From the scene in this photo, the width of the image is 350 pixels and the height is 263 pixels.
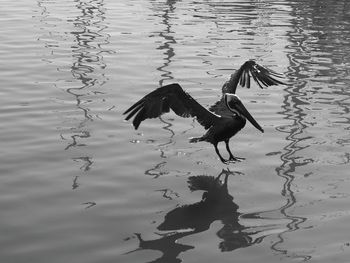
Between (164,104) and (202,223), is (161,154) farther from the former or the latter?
(202,223)

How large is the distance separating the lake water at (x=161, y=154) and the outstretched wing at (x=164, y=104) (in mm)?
702

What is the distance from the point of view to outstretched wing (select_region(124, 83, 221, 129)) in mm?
8344

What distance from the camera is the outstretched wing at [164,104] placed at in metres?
8.34

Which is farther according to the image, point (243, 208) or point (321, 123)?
point (321, 123)

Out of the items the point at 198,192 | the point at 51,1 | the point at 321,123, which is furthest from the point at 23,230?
the point at 51,1

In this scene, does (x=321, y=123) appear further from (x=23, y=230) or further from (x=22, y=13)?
(x=22, y=13)

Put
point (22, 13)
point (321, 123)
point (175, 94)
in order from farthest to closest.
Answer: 1. point (22, 13)
2. point (321, 123)
3. point (175, 94)

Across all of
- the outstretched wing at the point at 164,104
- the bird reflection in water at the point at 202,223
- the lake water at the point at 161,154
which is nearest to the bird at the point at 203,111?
the outstretched wing at the point at 164,104

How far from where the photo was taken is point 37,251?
6.40 metres

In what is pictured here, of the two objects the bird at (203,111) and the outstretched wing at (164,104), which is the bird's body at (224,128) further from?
the outstretched wing at (164,104)

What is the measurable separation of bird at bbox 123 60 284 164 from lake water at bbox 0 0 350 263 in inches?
17.6

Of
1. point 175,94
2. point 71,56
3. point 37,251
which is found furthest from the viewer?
point 71,56

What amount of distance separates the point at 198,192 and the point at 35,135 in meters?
2.79

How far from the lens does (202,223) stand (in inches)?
285
